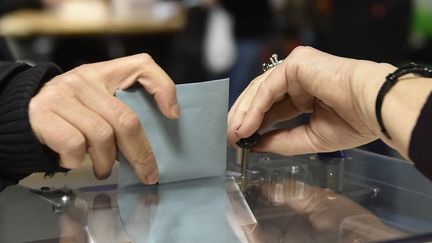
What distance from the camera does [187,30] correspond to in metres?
3.08

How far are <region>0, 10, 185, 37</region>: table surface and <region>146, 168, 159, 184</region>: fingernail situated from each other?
2179 millimetres

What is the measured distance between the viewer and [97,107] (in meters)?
0.66

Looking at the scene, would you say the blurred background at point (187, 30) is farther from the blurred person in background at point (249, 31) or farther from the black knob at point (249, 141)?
the black knob at point (249, 141)

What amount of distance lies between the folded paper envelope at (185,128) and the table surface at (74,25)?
85.7 inches

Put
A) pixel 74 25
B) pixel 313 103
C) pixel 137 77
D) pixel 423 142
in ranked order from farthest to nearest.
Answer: pixel 74 25, pixel 313 103, pixel 137 77, pixel 423 142

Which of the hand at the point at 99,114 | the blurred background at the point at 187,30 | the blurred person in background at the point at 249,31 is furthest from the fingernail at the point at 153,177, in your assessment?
the blurred person in background at the point at 249,31

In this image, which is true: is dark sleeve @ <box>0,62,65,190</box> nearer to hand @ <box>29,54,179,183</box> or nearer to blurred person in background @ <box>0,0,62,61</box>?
hand @ <box>29,54,179,183</box>

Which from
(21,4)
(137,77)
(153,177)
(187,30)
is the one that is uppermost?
(137,77)

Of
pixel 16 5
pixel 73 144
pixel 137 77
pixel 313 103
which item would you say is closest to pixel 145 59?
pixel 137 77

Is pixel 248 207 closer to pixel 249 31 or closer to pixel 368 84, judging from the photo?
pixel 368 84

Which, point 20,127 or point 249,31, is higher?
point 20,127

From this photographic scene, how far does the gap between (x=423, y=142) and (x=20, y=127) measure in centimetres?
39

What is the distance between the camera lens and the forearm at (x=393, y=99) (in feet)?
2.02

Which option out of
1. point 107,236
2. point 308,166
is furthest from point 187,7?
point 107,236
